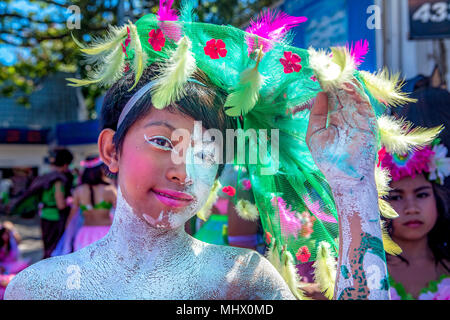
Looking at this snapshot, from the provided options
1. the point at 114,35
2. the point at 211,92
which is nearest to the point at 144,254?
the point at 211,92

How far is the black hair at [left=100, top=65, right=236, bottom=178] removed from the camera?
4.08 feet

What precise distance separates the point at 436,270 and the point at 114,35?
2.13m

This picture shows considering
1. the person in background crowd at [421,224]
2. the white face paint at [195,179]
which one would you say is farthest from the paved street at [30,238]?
the white face paint at [195,179]

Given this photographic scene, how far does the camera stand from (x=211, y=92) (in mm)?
1308

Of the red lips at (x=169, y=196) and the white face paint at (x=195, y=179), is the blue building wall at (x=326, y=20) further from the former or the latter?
the red lips at (x=169, y=196)

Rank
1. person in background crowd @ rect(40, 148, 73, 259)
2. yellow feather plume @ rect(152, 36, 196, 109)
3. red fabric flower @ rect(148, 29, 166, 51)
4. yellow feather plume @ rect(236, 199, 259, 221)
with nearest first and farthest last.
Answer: yellow feather plume @ rect(152, 36, 196, 109) → red fabric flower @ rect(148, 29, 166, 51) → yellow feather plume @ rect(236, 199, 259, 221) → person in background crowd @ rect(40, 148, 73, 259)

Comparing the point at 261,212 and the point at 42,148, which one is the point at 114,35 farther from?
the point at 42,148

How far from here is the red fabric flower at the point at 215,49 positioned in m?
1.21

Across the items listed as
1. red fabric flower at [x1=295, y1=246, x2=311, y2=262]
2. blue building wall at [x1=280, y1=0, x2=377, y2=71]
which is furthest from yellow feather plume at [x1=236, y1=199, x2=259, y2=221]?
blue building wall at [x1=280, y1=0, x2=377, y2=71]

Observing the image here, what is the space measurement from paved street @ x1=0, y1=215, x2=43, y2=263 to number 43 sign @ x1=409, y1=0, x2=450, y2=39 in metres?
5.97

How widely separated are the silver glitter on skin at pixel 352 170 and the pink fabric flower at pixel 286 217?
0.38 m

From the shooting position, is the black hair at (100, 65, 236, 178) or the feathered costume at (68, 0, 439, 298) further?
the black hair at (100, 65, 236, 178)

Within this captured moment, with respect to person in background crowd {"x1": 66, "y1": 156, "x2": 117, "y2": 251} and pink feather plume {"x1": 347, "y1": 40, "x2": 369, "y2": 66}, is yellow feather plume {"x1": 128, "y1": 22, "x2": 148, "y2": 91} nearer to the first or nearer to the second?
pink feather plume {"x1": 347, "y1": 40, "x2": 369, "y2": 66}

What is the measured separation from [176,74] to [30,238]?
9.23 m
